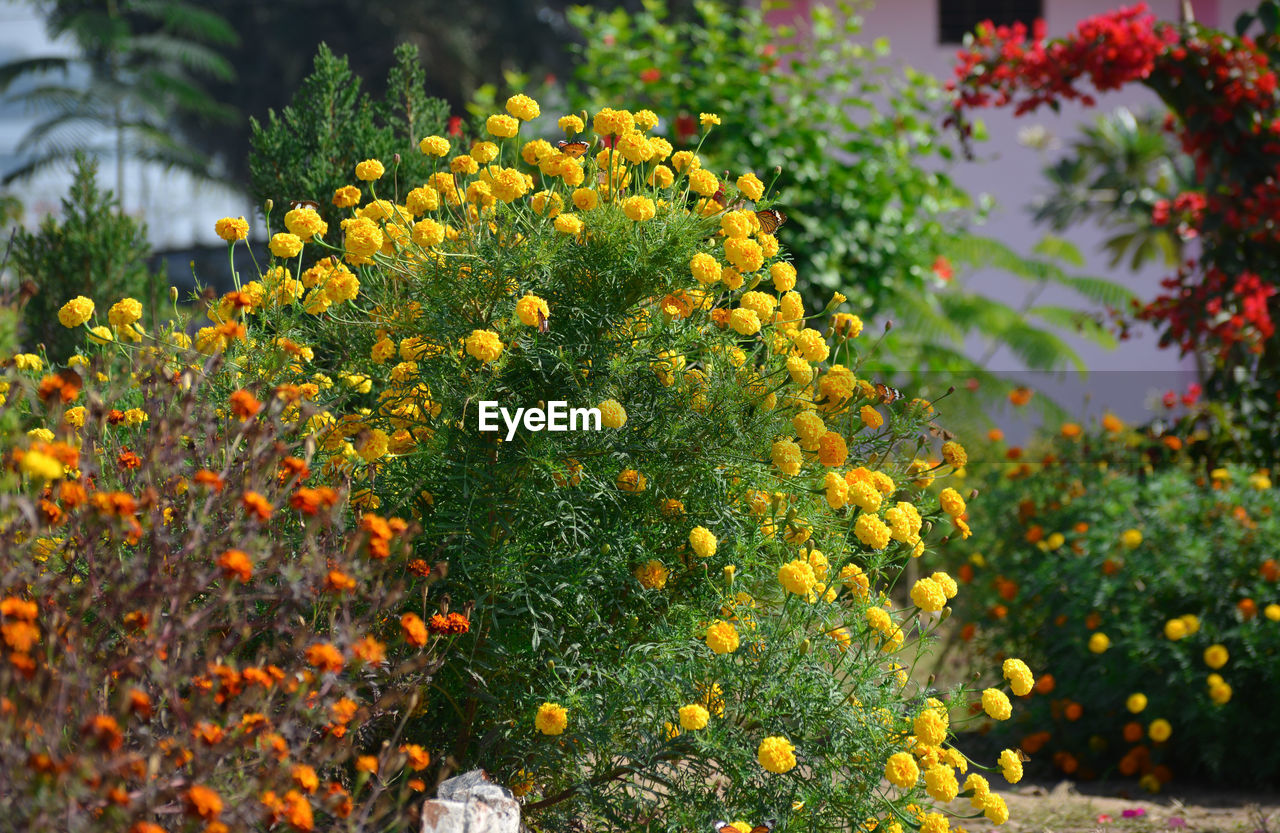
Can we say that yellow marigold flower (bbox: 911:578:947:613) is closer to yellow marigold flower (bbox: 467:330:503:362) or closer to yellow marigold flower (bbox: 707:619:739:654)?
yellow marigold flower (bbox: 707:619:739:654)

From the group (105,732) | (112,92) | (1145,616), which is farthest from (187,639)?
(112,92)

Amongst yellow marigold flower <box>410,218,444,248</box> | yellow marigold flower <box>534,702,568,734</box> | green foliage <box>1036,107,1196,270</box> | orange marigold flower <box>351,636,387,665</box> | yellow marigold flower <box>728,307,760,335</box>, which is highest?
green foliage <box>1036,107,1196,270</box>

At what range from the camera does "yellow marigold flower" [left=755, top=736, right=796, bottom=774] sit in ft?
6.88

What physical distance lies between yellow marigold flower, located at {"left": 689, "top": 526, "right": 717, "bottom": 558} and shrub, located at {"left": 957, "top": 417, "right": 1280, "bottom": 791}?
7.93 ft

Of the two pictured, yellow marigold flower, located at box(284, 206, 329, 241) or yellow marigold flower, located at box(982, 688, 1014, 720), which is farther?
yellow marigold flower, located at box(284, 206, 329, 241)

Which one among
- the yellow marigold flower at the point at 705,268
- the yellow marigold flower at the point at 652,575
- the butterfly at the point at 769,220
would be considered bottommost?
the yellow marigold flower at the point at 652,575

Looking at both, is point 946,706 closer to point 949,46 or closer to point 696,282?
point 696,282

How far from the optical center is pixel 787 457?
7.95 feet

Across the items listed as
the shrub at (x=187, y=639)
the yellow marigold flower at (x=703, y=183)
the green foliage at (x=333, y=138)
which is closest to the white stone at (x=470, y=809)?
the shrub at (x=187, y=639)

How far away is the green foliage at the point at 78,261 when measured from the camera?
4.61 meters

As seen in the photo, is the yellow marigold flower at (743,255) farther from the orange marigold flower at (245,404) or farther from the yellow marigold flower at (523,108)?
the orange marigold flower at (245,404)

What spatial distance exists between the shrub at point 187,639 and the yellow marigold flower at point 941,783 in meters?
1.01

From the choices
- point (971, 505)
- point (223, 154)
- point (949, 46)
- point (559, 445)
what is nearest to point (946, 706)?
point (559, 445)

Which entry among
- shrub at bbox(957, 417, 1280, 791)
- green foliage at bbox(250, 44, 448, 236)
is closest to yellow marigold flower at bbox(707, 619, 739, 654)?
green foliage at bbox(250, 44, 448, 236)
